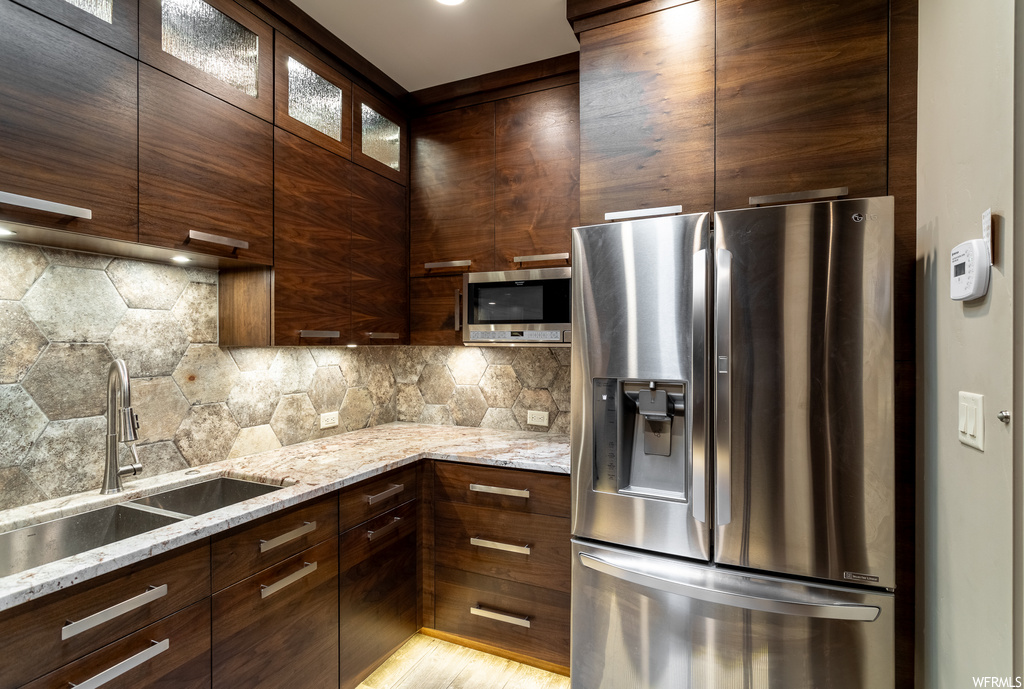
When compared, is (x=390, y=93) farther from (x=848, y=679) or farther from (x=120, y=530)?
(x=848, y=679)

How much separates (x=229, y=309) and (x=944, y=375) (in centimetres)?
241

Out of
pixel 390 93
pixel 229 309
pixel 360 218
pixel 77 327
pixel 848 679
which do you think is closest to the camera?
pixel 848 679

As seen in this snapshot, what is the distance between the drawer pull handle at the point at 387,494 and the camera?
1.91 metres

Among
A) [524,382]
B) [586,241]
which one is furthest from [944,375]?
[524,382]

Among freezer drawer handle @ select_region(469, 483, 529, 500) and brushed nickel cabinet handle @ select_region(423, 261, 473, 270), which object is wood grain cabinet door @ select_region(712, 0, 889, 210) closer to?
brushed nickel cabinet handle @ select_region(423, 261, 473, 270)

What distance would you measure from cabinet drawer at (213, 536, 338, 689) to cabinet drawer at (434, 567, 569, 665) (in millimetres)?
547

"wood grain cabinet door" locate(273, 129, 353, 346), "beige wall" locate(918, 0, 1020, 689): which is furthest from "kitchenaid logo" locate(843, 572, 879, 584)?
"wood grain cabinet door" locate(273, 129, 353, 346)

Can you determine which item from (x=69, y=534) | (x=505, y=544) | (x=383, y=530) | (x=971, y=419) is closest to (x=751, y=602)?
(x=971, y=419)

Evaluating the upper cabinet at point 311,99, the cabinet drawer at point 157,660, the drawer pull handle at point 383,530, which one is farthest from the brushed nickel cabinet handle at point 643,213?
the cabinet drawer at point 157,660

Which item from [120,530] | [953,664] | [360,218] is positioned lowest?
[953,664]

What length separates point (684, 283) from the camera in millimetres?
1502

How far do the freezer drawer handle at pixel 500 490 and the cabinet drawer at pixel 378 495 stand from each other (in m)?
0.28

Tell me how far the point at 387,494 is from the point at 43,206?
140 cm

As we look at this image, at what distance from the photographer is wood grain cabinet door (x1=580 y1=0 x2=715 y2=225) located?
1709 millimetres
